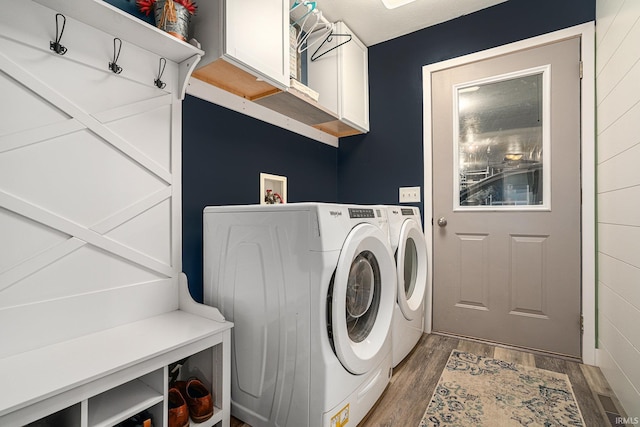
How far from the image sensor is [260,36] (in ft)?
5.03

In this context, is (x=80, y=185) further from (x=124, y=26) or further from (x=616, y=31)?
(x=616, y=31)

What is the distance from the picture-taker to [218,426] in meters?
1.28

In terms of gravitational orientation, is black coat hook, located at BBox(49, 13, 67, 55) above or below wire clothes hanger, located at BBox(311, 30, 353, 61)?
below

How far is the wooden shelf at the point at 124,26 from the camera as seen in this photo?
3.47 ft

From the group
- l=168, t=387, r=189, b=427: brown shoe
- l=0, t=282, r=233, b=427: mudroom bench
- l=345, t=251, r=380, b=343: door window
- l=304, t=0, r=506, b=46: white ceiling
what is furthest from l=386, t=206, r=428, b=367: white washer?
l=304, t=0, r=506, b=46: white ceiling

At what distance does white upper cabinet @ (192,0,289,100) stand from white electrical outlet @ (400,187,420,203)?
1302 millimetres

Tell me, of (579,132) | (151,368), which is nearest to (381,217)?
(151,368)

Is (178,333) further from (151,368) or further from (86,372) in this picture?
(86,372)

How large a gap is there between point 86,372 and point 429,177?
227 centimetres

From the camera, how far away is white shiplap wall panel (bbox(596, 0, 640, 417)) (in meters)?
1.29

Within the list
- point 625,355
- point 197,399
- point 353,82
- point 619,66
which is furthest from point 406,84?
point 197,399

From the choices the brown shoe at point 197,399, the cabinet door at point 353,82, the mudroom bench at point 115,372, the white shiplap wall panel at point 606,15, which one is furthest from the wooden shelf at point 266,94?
the white shiplap wall panel at point 606,15

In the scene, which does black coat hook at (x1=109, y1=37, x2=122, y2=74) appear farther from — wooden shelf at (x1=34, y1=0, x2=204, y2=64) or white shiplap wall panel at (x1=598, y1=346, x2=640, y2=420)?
white shiplap wall panel at (x1=598, y1=346, x2=640, y2=420)

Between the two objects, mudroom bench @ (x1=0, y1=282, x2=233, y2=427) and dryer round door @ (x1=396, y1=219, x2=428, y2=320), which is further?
dryer round door @ (x1=396, y1=219, x2=428, y2=320)
